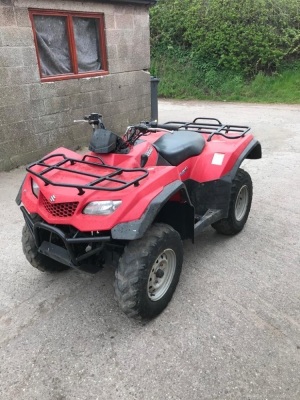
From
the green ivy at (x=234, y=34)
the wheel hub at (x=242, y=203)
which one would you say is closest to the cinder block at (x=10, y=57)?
the wheel hub at (x=242, y=203)

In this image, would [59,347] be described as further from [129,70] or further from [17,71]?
[129,70]

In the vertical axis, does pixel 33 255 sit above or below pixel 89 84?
below

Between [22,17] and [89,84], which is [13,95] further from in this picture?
[89,84]

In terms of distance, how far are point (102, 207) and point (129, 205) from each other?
0.18 m

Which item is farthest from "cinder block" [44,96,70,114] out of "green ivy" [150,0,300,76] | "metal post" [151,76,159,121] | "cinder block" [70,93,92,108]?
"green ivy" [150,0,300,76]

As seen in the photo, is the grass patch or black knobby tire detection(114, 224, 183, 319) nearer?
black knobby tire detection(114, 224, 183, 319)

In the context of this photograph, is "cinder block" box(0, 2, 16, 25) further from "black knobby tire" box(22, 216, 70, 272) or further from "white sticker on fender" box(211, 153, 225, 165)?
"white sticker on fender" box(211, 153, 225, 165)

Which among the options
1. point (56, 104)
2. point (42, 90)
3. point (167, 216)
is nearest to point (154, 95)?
point (56, 104)

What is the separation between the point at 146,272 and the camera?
2.49 m

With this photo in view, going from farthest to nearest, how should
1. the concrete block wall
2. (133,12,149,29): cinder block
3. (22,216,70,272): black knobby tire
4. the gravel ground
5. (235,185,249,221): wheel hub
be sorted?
(133,12,149,29): cinder block
the concrete block wall
(235,185,249,221): wheel hub
(22,216,70,272): black knobby tire
the gravel ground

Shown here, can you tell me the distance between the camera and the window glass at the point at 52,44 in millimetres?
6086

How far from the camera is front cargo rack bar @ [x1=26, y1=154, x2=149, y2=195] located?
7.89 feet

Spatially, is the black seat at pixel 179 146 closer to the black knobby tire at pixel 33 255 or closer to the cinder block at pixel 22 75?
the black knobby tire at pixel 33 255

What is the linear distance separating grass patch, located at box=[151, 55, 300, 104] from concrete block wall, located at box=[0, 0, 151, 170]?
616cm
